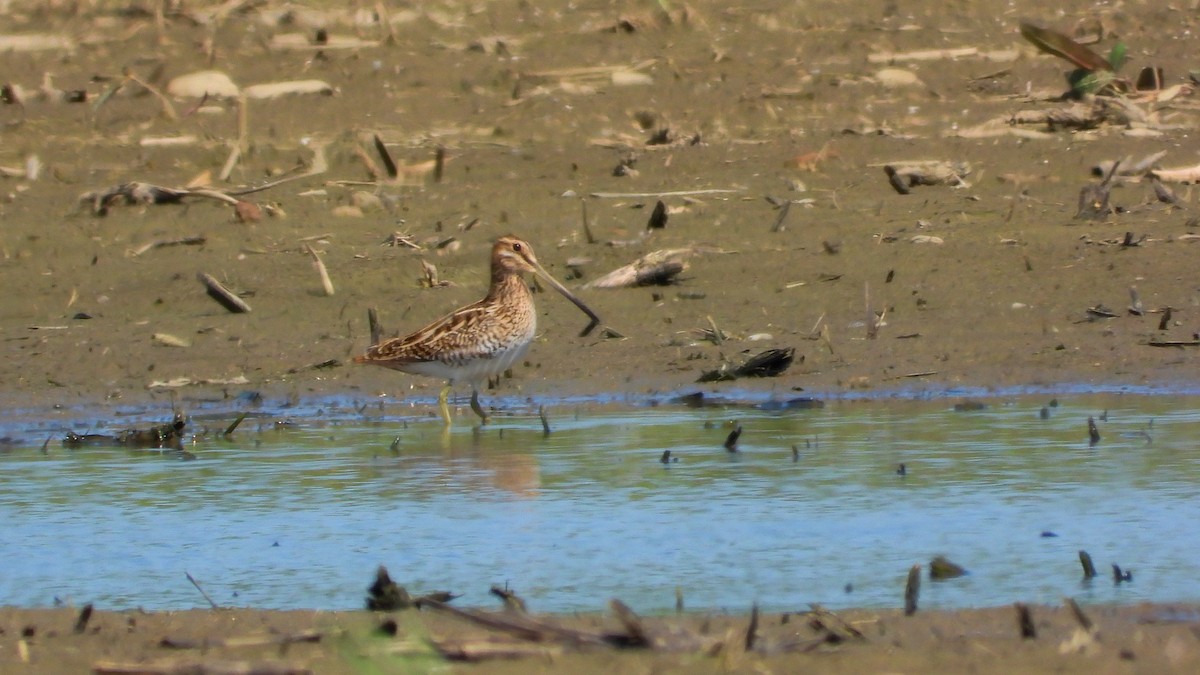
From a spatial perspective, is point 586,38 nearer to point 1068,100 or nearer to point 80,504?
point 1068,100

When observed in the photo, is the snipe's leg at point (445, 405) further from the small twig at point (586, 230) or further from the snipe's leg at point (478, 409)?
the small twig at point (586, 230)

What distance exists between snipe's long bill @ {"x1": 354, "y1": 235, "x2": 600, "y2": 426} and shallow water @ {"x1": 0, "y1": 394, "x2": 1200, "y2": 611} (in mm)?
Result: 530

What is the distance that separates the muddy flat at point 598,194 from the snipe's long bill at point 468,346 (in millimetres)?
253

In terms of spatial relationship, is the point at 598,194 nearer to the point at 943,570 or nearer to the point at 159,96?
the point at 159,96

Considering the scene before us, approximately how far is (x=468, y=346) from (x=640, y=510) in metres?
2.45

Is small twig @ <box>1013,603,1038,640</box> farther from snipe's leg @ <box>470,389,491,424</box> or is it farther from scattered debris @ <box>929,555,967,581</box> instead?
snipe's leg @ <box>470,389,491,424</box>

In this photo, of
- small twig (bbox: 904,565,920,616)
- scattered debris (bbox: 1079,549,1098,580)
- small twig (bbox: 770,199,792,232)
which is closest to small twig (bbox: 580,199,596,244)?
small twig (bbox: 770,199,792,232)

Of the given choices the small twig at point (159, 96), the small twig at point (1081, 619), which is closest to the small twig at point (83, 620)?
the small twig at point (1081, 619)

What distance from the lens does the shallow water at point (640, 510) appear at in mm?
5168

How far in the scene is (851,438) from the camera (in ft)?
23.4

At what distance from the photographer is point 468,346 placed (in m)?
8.36

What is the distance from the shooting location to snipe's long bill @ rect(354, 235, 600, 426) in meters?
8.35

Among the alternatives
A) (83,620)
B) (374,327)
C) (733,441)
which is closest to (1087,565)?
(733,441)

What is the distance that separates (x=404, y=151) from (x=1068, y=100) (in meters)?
3.78
